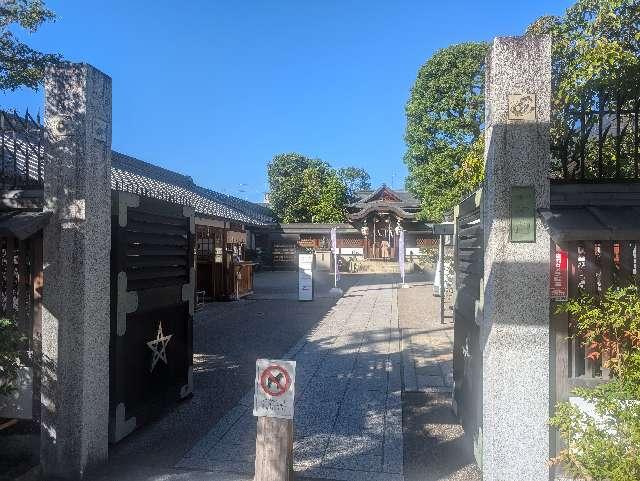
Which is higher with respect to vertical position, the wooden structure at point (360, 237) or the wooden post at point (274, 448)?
the wooden structure at point (360, 237)

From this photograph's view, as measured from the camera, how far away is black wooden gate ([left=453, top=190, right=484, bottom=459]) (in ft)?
13.4

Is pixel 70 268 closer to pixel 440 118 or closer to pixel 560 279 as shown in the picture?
pixel 560 279

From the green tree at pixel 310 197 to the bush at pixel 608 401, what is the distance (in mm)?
36371

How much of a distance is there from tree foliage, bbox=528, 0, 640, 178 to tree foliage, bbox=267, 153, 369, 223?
1342 inches

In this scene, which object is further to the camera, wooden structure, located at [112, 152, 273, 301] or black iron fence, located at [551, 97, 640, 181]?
wooden structure, located at [112, 152, 273, 301]

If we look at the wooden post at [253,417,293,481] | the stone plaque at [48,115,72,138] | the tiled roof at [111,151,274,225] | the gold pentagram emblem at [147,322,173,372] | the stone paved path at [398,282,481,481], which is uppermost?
the tiled roof at [111,151,274,225]

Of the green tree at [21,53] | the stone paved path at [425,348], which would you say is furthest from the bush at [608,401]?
the green tree at [21,53]

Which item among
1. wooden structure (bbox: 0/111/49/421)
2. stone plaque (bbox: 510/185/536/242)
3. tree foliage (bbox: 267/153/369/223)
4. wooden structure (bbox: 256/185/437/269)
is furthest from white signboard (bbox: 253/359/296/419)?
tree foliage (bbox: 267/153/369/223)

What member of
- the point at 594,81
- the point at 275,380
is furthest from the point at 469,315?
the point at 594,81

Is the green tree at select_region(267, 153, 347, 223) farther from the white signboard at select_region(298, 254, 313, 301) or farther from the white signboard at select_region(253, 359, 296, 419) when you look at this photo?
the white signboard at select_region(253, 359, 296, 419)

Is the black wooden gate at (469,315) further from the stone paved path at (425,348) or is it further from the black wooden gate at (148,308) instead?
the black wooden gate at (148,308)

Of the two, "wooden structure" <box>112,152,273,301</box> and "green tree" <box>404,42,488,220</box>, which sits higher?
"green tree" <box>404,42,488,220</box>

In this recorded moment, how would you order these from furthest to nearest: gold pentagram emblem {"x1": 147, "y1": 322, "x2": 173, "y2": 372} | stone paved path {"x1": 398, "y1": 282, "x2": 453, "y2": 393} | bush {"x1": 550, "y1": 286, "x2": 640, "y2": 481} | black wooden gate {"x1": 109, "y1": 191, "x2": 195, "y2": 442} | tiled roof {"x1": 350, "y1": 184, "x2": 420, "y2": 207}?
tiled roof {"x1": 350, "y1": 184, "x2": 420, "y2": 207} → stone paved path {"x1": 398, "y1": 282, "x2": 453, "y2": 393} → gold pentagram emblem {"x1": 147, "y1": 322, "x2": 173, "y2": 372} → black wooden gate {"x1": 109, "y1": 191, "x2": 195, "y2": 442} → bush {"x1": 550, "y1": 286, "x2": 640, "y2": 481}

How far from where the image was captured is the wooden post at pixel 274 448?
11.4 ft
